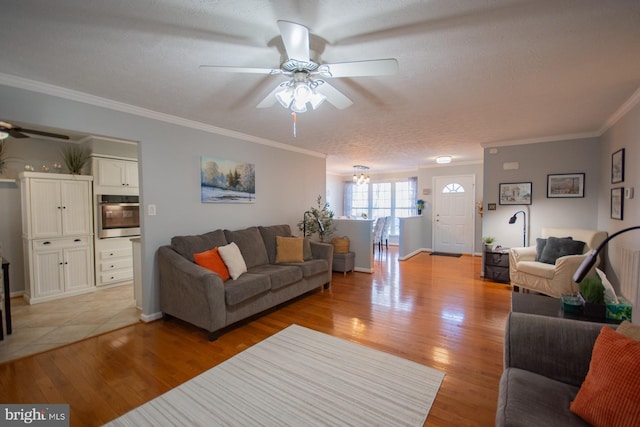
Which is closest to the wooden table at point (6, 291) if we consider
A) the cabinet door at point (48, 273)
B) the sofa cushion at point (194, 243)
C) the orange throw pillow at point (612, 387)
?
the cabinet door at point (48, 273)

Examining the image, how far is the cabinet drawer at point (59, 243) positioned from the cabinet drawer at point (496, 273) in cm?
636

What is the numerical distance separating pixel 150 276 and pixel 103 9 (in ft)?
8.48

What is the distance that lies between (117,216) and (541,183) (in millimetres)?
6829

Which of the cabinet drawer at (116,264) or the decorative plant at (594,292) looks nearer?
the decorative plant at (594,292)

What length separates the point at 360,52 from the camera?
192 centimetres

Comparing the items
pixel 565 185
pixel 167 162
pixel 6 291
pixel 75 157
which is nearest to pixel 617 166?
pixel 565 185

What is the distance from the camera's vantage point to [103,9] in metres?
1.49

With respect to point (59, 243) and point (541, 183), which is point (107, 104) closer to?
point (59, 243)

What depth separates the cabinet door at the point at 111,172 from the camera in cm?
429

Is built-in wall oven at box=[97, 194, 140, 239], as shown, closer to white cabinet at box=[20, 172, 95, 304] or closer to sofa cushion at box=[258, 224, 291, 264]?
white cabinet at box=[20, 172, 95, 304]

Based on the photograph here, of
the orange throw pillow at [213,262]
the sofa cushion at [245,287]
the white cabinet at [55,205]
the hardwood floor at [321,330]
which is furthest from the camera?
the white cabinet at [55,205]

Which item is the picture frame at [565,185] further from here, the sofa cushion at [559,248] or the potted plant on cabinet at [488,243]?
the potted plant on cabinet at [488,243]

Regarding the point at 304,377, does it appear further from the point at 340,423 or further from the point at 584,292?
the point at 584,292

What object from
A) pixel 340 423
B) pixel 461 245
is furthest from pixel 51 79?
pixel 461 245
